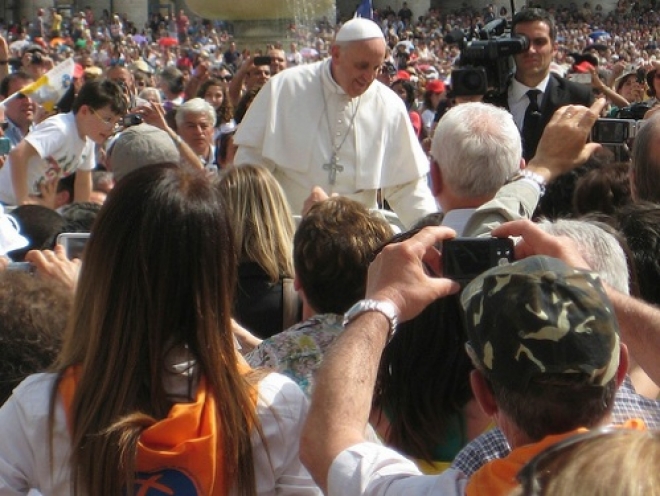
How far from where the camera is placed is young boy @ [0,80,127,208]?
6.50m

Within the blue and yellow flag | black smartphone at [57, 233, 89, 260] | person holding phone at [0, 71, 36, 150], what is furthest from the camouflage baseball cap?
person holding phone at [0, 71, 36, 150]

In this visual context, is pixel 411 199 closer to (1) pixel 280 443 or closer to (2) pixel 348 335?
(1) pixel 280 443

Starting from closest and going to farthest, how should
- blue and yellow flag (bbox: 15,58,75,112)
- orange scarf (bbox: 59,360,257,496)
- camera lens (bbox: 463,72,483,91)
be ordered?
orange scarf (bbox: 59,360,257,496) < camera lens (bbox: 463,72,483,91) < blue and yellow flag (bbox: 15,58,75,112)

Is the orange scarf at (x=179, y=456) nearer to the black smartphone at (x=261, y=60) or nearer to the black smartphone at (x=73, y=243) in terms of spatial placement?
the black smartphone at (x=73, y=243)

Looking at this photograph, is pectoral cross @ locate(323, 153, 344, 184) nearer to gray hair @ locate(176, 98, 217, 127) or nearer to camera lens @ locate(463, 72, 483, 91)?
camera lens @ locate(463, 72, 483, 91)

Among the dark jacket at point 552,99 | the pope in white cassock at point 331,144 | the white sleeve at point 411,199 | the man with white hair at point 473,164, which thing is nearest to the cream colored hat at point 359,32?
the pope in white cassock at point 331,144

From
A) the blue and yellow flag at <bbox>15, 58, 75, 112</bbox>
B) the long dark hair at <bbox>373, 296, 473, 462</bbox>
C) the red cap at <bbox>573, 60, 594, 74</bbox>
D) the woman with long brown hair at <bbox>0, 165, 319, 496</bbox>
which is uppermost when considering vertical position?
the woman with long brown hair at <bbox>0, 165, 319, 496</bbox>

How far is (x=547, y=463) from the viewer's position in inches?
62.6

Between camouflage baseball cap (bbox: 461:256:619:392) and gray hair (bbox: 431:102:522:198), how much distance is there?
5.44 feet

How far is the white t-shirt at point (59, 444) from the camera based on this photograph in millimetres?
2354

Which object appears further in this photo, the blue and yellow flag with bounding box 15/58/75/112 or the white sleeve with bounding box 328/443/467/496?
the blue and yellow flag with bounding box 15/58/75/112

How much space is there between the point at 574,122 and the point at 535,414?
A: 6.49ft

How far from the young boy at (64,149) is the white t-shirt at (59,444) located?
416 cm

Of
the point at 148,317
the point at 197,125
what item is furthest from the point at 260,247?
the point at 197,125
